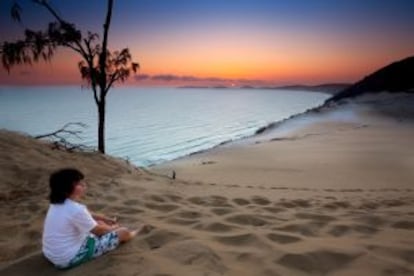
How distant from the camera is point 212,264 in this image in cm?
412

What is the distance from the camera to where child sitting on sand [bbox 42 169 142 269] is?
172 inches

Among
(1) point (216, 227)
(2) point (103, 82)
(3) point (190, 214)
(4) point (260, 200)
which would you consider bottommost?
(4) point (260, 200)

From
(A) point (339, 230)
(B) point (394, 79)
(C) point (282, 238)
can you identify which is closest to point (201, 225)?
(C) point (282, 238)

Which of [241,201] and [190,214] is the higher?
[190,214]

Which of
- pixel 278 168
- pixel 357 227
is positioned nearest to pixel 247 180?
pixel 278 168

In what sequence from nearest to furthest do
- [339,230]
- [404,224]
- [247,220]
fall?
[339,230] < [404,224] < [247,220]

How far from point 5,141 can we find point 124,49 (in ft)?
20.4

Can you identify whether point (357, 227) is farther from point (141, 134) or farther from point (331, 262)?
point (141, 134)

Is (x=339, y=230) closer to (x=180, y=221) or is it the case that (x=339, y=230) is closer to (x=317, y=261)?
(x=317, y=261)

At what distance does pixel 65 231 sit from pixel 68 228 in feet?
0.13

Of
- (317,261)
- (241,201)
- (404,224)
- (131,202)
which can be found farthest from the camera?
(241,201)

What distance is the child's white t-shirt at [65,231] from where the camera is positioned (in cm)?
435

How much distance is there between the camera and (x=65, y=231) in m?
4.40

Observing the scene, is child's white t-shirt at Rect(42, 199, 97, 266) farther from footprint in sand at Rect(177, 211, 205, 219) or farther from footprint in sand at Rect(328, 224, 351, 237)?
footprint in sand at Rect(328, 224, 351, 237)
